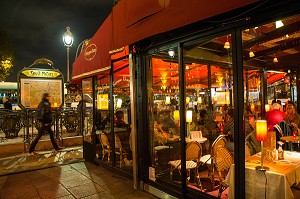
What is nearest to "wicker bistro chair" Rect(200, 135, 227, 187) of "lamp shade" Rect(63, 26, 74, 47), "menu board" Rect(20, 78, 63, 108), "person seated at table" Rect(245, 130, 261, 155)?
"person seated at table" Rect(245, 130, 261, 155)

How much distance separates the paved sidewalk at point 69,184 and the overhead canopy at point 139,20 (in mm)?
2949

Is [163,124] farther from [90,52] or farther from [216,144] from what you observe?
[90,52]

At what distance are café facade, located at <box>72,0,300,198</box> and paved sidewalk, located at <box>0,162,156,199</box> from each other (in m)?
0.35

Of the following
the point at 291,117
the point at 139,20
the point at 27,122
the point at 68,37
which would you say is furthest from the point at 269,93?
the point at 27,122

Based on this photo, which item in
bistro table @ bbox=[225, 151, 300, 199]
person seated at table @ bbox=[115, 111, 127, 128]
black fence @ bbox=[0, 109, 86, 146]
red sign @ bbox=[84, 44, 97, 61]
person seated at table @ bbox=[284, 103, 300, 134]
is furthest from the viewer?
black fence @ bbox=[0, 109, 86, 146]

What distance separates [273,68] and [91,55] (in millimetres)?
8503

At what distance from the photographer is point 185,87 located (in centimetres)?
467

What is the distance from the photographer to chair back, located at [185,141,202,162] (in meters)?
5.56

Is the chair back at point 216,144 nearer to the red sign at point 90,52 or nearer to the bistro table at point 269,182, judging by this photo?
the bistro table at point 269,182

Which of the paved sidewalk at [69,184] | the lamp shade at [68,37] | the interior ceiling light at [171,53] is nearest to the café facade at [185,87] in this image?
the interior ceiling light at [171,53]

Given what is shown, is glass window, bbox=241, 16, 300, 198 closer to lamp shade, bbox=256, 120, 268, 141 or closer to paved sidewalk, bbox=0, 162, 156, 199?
lamp shade, bbox=256, 120, 268, 141

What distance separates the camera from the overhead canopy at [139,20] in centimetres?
335

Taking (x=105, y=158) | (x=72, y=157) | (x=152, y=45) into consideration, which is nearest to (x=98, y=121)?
(x=105, y=158)

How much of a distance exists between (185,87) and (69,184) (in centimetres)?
395
